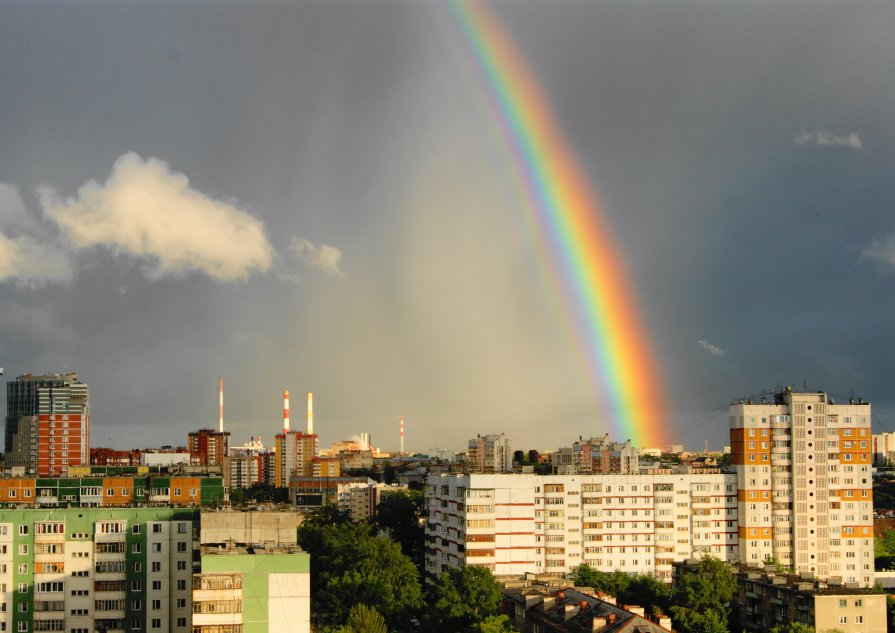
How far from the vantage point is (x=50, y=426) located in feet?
328

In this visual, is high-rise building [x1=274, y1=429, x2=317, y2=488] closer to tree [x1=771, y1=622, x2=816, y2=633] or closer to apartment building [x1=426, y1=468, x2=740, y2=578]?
apartment building [x1=426, y1=468, x2=740, y2=578]

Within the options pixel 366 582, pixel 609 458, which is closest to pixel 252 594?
pixel 366 582

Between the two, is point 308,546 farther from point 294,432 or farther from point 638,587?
point 294,432

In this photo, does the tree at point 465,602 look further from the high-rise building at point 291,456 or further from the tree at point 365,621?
the high-rise building at point 291,456

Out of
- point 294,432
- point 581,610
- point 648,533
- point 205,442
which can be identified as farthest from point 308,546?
point 294,432

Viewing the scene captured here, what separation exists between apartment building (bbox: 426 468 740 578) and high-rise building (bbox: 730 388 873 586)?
1.33m

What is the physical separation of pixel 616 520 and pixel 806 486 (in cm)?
1057

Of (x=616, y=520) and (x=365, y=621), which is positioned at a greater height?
(x=616, y=520)

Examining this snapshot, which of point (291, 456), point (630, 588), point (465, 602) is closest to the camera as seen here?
point (465, 602)

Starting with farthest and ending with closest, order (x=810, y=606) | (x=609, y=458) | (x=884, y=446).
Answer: (x=884, y=446) → (x=609, y=458) → (x=810, y=606)

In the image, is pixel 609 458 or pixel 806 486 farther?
pixel 609 458

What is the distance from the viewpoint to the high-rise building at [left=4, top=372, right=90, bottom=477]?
322 ft

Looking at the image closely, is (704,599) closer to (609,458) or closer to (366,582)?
(366,582)

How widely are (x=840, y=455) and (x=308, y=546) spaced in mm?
30988
